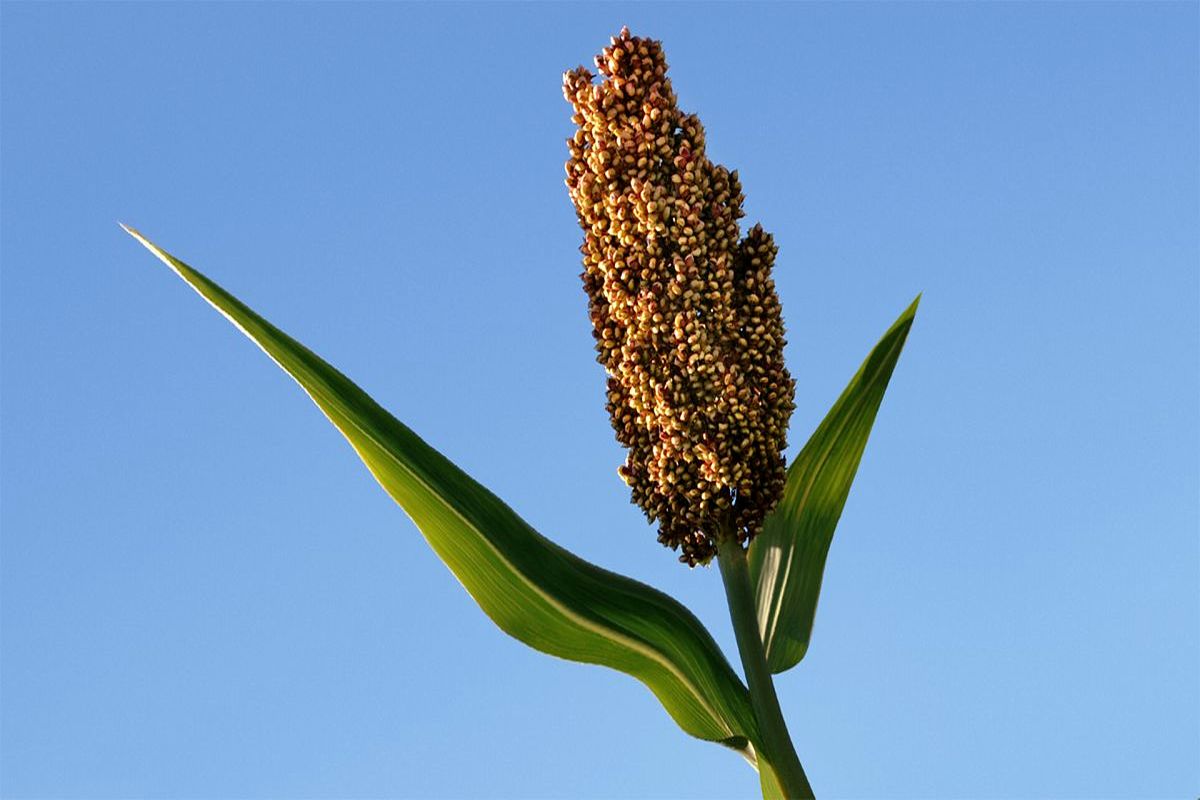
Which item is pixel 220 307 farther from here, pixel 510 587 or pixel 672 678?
pixel 672 678

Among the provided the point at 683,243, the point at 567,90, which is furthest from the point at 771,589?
the point at 567,90

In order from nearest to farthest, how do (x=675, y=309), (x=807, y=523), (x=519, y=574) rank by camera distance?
(x=675, y=309) < (x=519, y=574) < (x=807, y=523)

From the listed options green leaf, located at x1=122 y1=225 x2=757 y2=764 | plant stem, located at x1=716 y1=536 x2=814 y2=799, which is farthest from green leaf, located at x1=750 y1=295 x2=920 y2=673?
green leaf, located at x1=122 y1=225 x2=757 y2=764

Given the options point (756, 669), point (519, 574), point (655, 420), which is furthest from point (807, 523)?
point (519, 574)

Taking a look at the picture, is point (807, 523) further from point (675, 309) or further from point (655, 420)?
point (675, 309)

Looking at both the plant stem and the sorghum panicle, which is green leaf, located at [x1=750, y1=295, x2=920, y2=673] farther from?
the sorghum panicle

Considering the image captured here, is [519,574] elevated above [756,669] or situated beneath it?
elevated above
